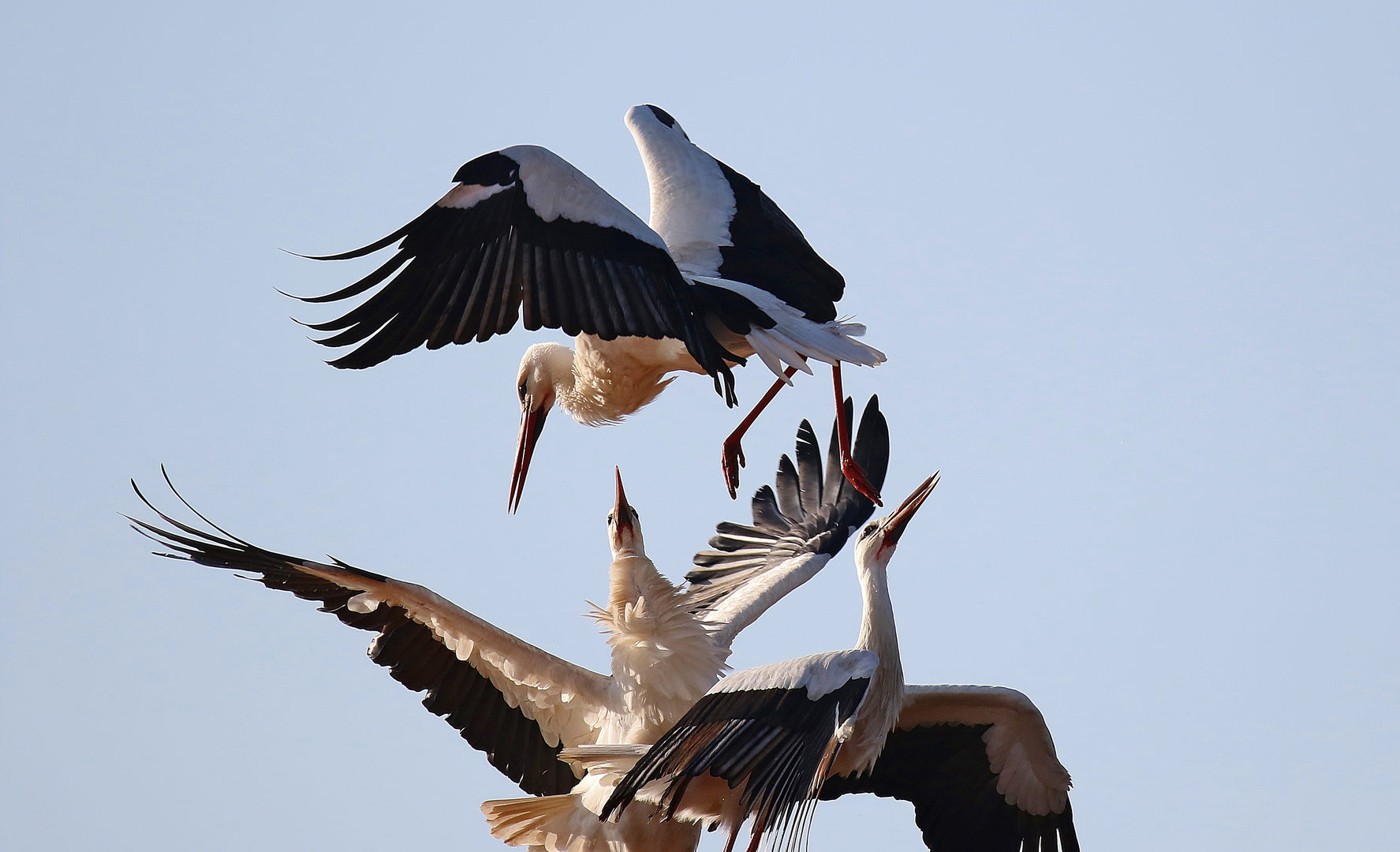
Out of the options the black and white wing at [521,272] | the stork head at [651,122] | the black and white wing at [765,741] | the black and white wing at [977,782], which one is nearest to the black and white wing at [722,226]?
the stork head at [651,122]

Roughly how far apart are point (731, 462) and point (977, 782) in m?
2.02

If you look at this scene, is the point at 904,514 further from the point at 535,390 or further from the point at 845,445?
the point at 535,390

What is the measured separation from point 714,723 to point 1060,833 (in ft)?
8.80

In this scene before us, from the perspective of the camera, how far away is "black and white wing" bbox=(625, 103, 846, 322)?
9.03 meters

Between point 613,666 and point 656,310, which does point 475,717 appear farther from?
point 656,310

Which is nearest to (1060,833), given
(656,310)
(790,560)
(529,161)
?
(790,560)

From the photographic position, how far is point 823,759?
746cm

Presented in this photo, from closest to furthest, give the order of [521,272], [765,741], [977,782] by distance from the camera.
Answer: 1. [765,741]
2. [521,272]
3. [977,782]

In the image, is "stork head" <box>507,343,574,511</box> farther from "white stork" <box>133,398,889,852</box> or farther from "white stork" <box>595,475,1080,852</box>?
"white stork" <box>595,475,1080,852</box>

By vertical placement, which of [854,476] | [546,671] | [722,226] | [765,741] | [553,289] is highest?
[722,226]

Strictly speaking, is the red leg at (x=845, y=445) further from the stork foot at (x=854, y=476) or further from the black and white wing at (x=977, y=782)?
the black and white wing at (x=977, y=782)

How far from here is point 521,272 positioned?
770 cm

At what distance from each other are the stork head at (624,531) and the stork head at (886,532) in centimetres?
104

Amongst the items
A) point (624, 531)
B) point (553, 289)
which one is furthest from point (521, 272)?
point (624, 531)
